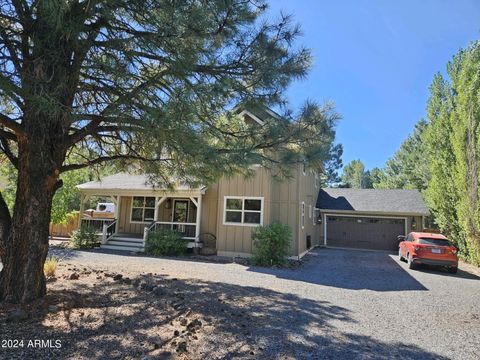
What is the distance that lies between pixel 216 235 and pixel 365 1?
10202 mm

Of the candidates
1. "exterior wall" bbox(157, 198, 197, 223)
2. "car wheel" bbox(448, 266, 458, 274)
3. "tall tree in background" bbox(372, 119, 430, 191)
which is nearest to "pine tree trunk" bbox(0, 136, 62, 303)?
"exterior wall" bbox(157, 198, 197, 223)

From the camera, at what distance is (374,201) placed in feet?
70.9

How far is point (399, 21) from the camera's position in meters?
9.27

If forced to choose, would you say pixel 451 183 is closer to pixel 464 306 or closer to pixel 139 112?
pixel 464 306

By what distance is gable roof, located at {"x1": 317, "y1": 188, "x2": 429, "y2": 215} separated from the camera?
20.0 m

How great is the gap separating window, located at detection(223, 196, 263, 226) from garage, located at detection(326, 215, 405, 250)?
9790 millimetres

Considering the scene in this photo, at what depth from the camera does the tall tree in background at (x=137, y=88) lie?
14.1ft

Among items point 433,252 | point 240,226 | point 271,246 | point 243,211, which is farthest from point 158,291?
point 433,252

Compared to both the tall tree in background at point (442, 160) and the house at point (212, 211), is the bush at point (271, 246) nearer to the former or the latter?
the house at point (212, 211)

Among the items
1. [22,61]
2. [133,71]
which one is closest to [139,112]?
[133,71]

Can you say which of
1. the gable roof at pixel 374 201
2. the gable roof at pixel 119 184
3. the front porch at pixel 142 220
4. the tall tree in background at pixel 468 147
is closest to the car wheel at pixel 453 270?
the tall tree in background at pixel 468 147

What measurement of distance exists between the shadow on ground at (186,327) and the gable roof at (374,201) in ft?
50.9

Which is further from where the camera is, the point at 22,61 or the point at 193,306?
the point at 193,306

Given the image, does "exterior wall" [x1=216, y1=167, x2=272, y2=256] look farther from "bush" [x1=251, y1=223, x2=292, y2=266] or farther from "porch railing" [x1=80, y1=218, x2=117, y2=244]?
"porch railing" [x1=80, y1=218, x2=117, y2=244]
